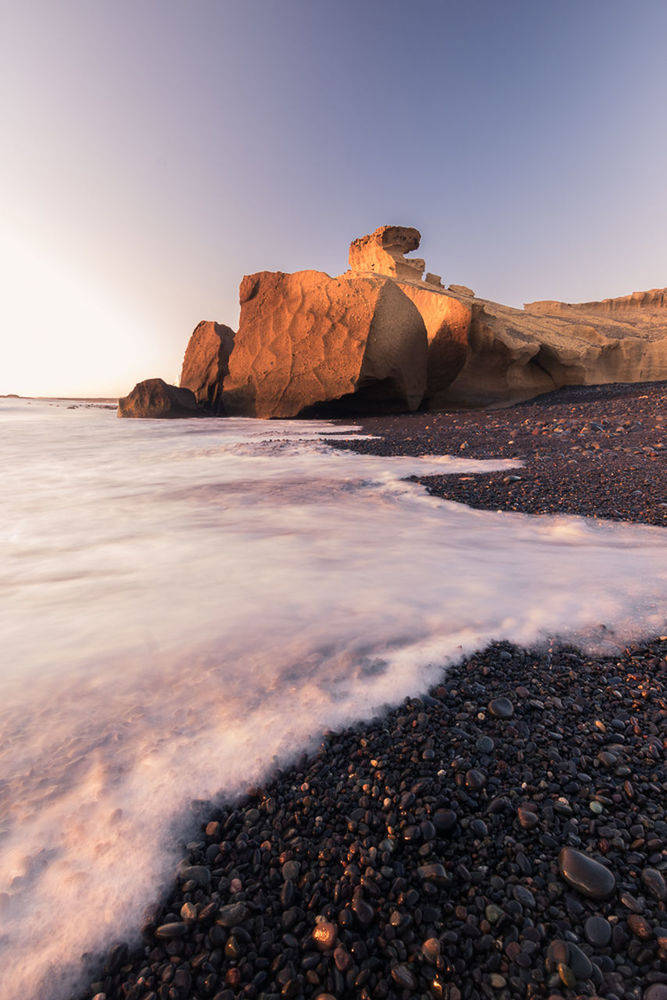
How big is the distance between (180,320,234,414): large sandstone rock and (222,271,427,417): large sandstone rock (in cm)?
216

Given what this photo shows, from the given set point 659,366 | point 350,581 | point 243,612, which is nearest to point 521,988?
point 243,612

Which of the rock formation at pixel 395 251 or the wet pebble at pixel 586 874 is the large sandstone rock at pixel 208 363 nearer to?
the rock formation at pixel 395 251

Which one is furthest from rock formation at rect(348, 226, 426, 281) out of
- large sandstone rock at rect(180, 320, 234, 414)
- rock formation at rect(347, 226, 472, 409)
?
large sandstone rock at rect(180, 320, 234, 414)

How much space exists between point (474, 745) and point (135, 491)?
4.51 m

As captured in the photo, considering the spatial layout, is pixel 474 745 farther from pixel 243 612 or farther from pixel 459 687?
pixel 243 612

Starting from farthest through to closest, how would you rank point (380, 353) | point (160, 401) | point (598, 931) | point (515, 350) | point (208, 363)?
point (208, 363), point (160, 401), point (515, 350), point (380, 353), point (598, 931)

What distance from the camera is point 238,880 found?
910mm

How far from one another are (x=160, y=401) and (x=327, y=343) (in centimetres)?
707

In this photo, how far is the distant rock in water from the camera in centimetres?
1562

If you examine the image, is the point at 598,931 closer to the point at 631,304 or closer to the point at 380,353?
the point at 380,353

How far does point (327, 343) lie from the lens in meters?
12.0

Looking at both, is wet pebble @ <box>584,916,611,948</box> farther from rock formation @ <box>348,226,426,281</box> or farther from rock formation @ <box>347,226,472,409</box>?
rock formation @ <box>348,226,426,281</box>

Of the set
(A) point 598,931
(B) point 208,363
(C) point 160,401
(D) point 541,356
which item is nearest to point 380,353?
(D) point 541,356

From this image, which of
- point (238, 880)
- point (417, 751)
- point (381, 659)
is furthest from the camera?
point (381, 659)
